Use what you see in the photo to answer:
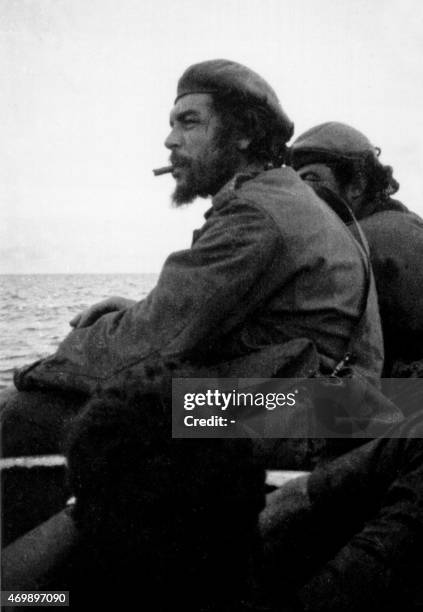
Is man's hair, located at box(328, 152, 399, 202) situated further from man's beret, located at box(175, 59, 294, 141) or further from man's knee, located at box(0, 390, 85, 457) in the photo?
man's knee, located at box(0, 390, 85, 457)

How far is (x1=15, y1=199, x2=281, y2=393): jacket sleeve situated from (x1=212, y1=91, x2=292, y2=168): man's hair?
10.5 inches

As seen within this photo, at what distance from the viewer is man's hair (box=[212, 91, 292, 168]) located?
1.48 metres

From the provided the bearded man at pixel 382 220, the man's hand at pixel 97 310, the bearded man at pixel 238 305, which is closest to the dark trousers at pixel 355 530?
the bearded man at pixel 238 305

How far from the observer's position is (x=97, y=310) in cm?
149

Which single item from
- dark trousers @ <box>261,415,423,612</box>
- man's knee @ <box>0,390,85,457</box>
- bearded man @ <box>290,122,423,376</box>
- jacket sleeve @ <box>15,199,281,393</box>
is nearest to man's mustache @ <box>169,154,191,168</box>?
jacket sleeve @ <box>15,199,281,393</box>

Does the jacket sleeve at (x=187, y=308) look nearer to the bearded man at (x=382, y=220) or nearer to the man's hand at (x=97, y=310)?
the man's hand at (x=97, y=310)

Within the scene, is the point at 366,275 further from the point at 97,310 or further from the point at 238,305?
the point at 97,310

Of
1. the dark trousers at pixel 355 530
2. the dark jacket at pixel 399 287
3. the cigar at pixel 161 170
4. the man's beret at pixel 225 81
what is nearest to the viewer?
the dark trousers at pixel 355 530

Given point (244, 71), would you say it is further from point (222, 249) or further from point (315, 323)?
point (315, 323)

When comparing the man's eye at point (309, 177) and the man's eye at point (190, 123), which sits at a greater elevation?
the man's eye at point (190, 123)

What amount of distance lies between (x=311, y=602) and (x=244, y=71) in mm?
992

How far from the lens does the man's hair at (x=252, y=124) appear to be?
4.84 feet

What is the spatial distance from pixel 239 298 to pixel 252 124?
17.6 inches

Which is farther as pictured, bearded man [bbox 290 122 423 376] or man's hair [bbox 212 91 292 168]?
bearded man [bbox 290 122 423 376]
